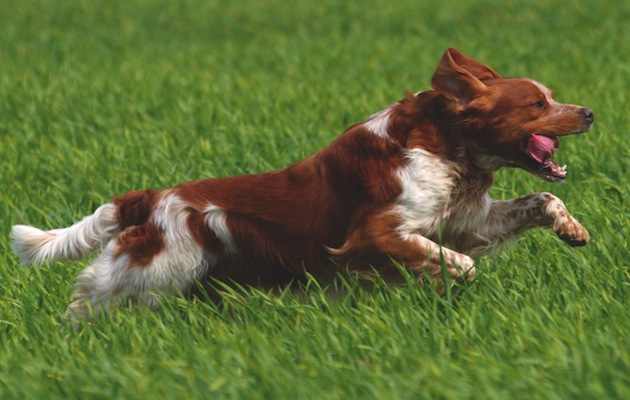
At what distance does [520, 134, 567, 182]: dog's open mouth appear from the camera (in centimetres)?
434

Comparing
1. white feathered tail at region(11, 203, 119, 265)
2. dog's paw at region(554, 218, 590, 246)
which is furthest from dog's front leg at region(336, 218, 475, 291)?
white feathered tail at region(11, 203, 119, 265)

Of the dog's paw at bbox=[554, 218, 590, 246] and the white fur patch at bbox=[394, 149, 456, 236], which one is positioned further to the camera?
the dog's paw at bbox=[554, 218, 590, 246]

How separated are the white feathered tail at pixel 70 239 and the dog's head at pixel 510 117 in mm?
1400

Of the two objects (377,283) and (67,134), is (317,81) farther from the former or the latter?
(377,283)

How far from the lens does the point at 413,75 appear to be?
11.0 meters

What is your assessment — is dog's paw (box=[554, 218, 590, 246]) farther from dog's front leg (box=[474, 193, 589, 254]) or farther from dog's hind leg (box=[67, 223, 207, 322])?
dog's hind leg (box=[67, 223, 207, 322])

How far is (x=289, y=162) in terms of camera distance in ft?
23.3

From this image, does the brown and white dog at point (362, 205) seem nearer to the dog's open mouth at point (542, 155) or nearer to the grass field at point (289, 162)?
the dog's open mouth at point (542, 155)

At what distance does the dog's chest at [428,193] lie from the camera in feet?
13.9

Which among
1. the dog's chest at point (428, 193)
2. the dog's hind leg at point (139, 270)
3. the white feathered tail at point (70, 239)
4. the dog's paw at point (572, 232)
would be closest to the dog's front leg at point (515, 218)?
the dog's paw at point (572, 232)

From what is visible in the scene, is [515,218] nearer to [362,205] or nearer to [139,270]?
[362,205]

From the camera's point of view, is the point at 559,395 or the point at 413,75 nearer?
the point at 559,395

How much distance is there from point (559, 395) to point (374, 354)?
0.69m

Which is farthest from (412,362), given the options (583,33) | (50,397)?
(583,33)
